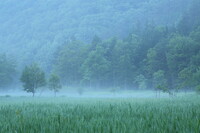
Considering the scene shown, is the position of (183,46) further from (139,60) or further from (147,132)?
(147,132)

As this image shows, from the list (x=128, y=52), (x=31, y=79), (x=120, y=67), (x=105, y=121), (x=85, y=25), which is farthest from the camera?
(x=85, y=25)

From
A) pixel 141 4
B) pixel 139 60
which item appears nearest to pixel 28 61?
pixel 139 60

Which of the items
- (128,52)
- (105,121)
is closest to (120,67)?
(128,52)

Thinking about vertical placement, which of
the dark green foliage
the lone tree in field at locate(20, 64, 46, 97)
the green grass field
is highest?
the dark green foliage

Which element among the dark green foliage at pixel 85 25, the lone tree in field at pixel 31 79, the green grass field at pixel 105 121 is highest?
the dark green foliage at pixel 85 25

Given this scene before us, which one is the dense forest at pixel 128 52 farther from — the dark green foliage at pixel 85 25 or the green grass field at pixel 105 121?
the green grass field at pixel 105 121

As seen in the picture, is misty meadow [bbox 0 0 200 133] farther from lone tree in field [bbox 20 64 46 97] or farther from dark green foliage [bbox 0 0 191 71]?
dark green foliage [bbox 0 0 191 71]

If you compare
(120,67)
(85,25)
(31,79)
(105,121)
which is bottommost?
(105,121)

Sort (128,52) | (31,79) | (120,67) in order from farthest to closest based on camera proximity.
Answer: (128,52) < (120,67) < (31,79)

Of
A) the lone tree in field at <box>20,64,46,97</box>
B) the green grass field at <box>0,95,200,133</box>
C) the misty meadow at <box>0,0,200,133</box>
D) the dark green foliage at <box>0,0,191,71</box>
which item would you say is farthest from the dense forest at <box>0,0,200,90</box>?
the green grass field at <box>0,95,200,133</box>

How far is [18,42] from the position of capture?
171m

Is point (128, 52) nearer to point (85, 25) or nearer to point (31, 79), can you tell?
point (31, 79)

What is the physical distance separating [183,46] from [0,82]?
49.0 meters

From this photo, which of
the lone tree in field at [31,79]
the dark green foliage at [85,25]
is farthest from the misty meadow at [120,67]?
the dark green foliage at [85,25]
